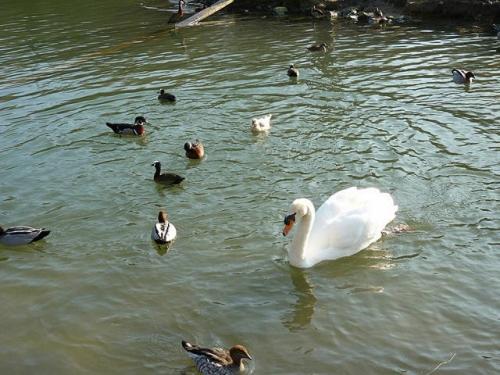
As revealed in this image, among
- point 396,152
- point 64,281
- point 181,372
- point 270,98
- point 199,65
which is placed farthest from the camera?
point 199,65

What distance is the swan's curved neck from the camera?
9.81 meters

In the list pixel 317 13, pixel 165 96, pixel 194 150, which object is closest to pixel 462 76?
pixel 165 96

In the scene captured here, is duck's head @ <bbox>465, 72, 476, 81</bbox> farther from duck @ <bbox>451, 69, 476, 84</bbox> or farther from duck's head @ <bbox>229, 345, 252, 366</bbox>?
duck's head @ <bbox>229, 345, 252, 366</bbox>

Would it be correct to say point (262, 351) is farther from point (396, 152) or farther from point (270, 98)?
point (270, 98)

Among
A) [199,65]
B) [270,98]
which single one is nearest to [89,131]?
[270,98]

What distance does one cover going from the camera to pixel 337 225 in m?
10.2

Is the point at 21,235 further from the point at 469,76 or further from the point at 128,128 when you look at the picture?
the point at 469,76

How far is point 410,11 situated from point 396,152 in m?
15.9

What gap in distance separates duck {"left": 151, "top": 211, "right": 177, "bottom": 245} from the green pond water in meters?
0.20

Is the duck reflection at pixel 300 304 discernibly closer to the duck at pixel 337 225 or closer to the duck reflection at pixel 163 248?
the duck at pixel 337 225

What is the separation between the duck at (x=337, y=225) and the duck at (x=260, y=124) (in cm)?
465

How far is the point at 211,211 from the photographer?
460 inches

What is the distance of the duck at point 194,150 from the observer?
13.8 m

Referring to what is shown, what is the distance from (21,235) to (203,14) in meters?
20.8
